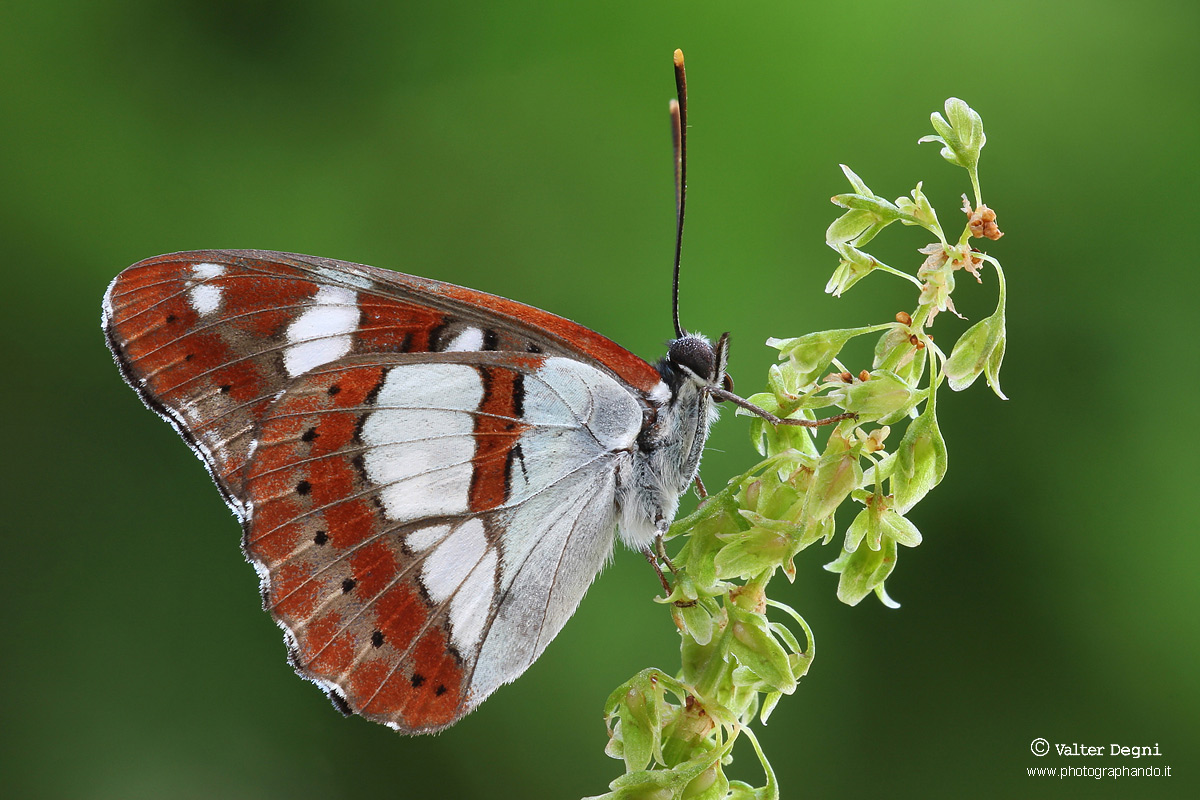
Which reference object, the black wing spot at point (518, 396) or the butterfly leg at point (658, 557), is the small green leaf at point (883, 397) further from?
the black wing spot at point (518, 396)

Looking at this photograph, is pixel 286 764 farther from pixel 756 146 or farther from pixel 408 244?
pixel 756 146

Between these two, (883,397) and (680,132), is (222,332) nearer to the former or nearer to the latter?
(680,132)

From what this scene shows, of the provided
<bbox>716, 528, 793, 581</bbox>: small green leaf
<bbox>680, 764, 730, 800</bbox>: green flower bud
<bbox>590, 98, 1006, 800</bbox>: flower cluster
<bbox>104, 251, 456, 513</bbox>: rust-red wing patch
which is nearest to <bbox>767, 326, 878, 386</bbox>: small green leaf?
<bbox>590, 98, 1006, 800</bbox>: flower cluster

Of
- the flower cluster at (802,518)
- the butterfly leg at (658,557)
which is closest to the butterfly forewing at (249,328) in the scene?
the butterfly leg at (658,557)

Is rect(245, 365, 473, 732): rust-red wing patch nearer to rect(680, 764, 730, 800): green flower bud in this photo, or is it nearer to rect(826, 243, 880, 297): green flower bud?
rect(680, 764, 730, 800): green flower bud

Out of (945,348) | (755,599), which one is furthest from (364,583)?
(945,348)

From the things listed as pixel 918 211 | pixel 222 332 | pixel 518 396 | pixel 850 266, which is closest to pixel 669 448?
pixel 518 396

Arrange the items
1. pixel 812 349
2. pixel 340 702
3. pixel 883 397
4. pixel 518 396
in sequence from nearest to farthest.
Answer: pixel 883 397 → pixel 812 349 → pixel 340 702 → pixel 518 396
